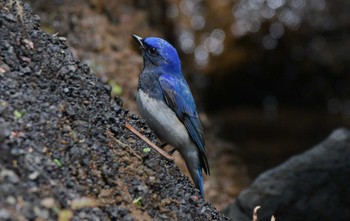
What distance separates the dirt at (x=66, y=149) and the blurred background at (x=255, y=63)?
4.91 m

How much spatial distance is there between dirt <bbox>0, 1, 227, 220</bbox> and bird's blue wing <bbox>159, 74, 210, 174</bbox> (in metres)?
1.07

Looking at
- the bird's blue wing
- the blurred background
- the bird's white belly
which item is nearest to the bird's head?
the bird's blue wing

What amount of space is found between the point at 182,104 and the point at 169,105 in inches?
5.2

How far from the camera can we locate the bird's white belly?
19.1ft

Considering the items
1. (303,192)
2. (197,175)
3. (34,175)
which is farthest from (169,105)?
(34,175)

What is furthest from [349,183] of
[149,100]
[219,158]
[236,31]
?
[236,31]

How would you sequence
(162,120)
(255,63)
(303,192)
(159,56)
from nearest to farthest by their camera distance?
(162,120) → (159,56) → (303,192) → (255,63)

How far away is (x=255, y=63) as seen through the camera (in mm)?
12172

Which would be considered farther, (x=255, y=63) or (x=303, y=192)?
(x=255, y=63)

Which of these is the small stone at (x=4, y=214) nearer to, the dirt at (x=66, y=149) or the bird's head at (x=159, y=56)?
the dirt at (x=66, y=149)

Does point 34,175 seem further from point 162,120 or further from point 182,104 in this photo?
point 182,104

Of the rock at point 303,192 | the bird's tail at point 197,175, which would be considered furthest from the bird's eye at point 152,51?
the rock at point 303,192

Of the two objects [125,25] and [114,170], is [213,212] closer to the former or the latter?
[114,170]

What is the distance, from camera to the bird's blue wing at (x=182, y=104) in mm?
6008
